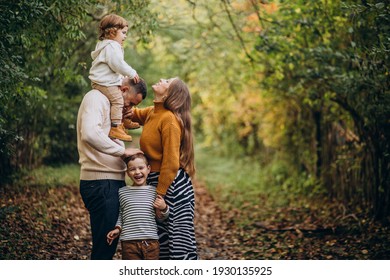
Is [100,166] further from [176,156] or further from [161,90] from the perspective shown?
[161,90]

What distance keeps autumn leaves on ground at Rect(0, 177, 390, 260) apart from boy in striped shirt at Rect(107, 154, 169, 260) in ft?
5.80

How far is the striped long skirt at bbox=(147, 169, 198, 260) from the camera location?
14.5 feet

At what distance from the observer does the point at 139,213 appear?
4254 mm

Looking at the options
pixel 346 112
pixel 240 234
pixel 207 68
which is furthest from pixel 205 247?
pixel 207 68

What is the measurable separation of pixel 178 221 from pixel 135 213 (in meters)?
0.38

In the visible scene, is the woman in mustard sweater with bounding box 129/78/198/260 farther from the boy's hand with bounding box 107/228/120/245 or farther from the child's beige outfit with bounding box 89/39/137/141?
the boy's hand with bounding box 107/228/120/245

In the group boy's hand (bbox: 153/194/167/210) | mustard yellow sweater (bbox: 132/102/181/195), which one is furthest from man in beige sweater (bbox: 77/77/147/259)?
boy's hand (bbox: 153/194/167/210)

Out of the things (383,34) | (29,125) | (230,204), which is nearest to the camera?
(383,34)

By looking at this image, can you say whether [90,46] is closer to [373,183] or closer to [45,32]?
[45,32]

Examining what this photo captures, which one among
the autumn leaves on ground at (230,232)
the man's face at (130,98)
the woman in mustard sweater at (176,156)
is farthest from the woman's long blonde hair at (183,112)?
the autumn leaves on ground at (230,232)

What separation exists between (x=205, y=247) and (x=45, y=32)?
3.66 m

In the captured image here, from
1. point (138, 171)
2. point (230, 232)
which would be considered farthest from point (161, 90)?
point (230, 232)

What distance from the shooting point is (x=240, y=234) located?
848 cm

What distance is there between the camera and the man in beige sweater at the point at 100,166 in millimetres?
4020
